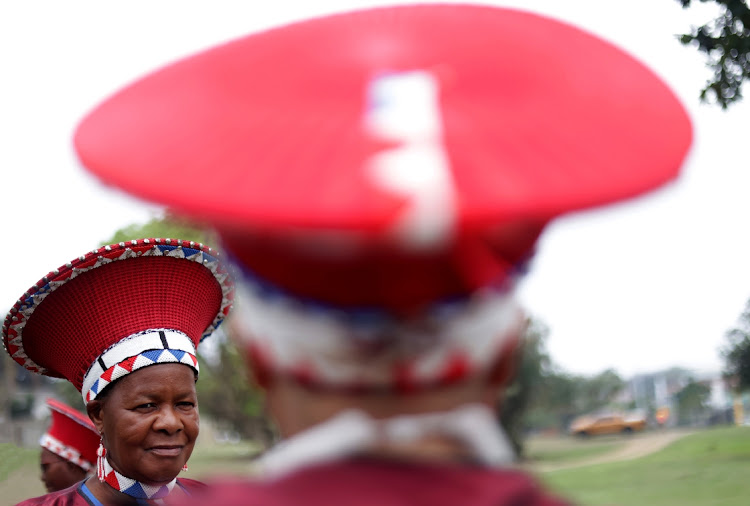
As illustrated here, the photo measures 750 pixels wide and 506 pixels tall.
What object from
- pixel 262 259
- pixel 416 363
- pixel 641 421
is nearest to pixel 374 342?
pixel 416 363

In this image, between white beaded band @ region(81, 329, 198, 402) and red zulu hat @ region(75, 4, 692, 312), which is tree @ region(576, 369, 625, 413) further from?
red zulu hat @ region(75, 4, 692, 312)

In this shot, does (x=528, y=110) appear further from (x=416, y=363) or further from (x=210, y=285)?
(x=210, y=285)

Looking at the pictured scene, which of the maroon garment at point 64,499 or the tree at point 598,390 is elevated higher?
the tree at point 598,390

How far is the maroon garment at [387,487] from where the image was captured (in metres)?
0.91

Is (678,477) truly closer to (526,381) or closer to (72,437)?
(526,381)

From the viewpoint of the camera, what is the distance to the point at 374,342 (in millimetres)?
918

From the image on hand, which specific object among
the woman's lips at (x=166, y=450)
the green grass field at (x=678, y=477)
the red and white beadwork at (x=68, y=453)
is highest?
the red and white beadwork at (x=68, y=453)

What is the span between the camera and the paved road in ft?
88.3

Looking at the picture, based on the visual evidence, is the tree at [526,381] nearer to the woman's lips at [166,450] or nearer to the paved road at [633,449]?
the paved road at [633,449]

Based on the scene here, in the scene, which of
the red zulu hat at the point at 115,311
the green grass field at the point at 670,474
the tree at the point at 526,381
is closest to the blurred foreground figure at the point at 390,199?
the red zulu hat at the point at 115,311

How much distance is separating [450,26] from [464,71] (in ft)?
0.35

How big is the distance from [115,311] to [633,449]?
30297mm

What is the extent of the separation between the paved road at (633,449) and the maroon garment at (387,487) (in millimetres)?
23845

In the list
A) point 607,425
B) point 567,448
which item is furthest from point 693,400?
point 567,448
